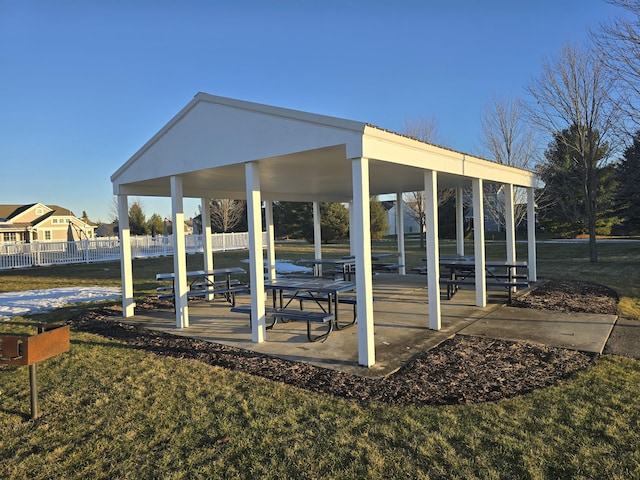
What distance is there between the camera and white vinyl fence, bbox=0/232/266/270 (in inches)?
786

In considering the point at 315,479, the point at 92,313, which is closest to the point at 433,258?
the point at 315,479

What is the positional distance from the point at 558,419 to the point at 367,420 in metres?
1.61

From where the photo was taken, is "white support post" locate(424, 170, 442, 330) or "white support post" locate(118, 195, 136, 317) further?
"white support post" locate(118, 195, 136, 317)

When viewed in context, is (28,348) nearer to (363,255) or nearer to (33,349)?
(33,349)

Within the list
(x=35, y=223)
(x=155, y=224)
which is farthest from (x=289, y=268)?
(x=35, y=223)

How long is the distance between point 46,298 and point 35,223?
41.4 metres

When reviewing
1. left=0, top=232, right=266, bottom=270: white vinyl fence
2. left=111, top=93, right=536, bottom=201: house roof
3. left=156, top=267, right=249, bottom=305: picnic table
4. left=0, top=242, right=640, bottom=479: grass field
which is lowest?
left=0, top=242, right=640, bottom=479: grass field

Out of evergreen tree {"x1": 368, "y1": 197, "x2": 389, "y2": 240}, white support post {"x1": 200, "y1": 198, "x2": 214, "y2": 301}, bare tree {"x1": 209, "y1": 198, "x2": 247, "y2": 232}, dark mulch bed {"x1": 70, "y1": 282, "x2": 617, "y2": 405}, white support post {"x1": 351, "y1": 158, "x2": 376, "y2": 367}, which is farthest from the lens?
bare tree {"x1": 209, "y1": 198, "x2": 247, "y2": 232}

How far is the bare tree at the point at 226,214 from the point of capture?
3791 centimetres

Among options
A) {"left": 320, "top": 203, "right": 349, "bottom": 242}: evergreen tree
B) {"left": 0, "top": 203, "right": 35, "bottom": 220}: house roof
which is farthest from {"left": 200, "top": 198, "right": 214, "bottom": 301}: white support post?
{"left": 0, "top": 203, "right": 35, "bottom": 220}: house roof

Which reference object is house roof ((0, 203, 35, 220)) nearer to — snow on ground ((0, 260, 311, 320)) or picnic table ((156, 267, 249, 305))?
snow on ground ((0, 260, 311, 320))

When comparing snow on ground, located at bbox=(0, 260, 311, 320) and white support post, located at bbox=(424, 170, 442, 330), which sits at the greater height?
white support post, located at bbox=(424, 170, 442, 330)

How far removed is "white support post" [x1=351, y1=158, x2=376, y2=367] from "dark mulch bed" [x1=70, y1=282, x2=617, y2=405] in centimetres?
43

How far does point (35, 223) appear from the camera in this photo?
44.6 meters
